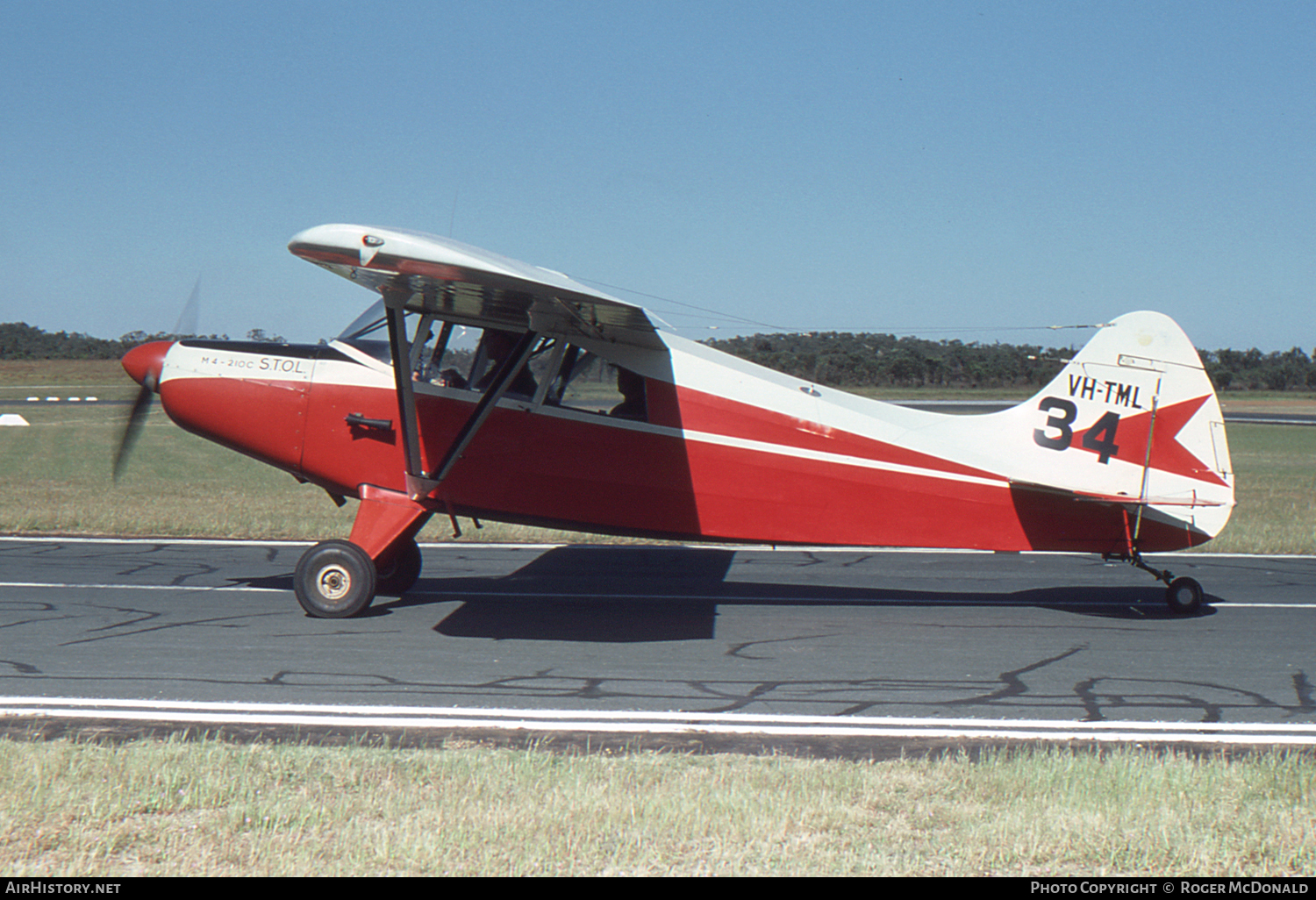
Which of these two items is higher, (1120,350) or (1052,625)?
(1120,350)

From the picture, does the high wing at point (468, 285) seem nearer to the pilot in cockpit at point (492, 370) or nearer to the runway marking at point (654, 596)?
the pilot in cockpit at point (492, 370)

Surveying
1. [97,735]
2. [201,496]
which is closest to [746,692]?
[97,735]

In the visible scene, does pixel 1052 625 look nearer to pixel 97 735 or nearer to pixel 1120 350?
pixel 1120 350

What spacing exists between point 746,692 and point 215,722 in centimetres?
324

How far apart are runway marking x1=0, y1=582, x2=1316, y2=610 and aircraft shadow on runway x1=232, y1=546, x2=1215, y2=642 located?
17 millimetres

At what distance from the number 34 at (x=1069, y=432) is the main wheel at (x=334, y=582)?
614cm

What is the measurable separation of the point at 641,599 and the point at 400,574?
237 centimetres

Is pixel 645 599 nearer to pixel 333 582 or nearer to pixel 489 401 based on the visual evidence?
pixel 489 401

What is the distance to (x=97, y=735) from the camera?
5551 millimetres

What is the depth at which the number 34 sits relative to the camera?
9180mm

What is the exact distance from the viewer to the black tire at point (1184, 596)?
31.0 feet

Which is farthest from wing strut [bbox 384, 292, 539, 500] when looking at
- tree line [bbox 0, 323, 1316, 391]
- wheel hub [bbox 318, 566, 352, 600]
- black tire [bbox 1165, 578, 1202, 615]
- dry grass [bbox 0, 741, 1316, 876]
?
tree line [bbox 0, 323, 1316, 391]

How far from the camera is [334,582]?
8.88m

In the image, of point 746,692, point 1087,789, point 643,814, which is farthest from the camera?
point 746,692
